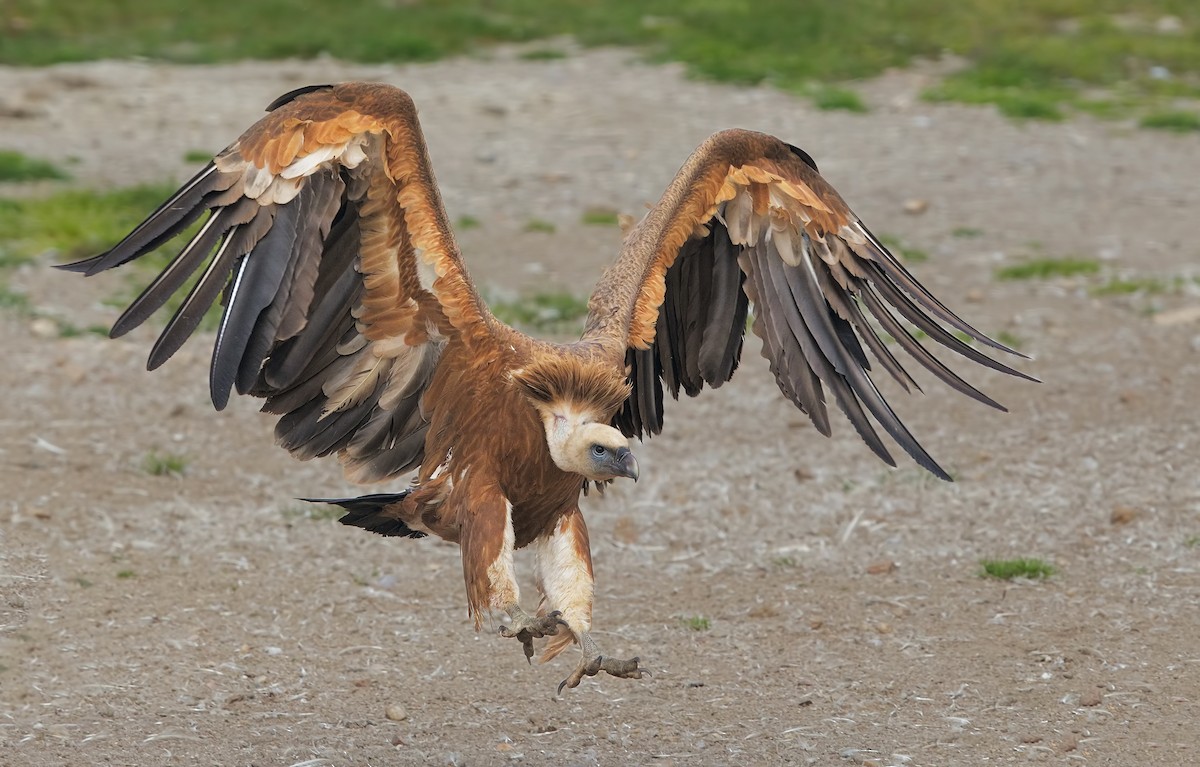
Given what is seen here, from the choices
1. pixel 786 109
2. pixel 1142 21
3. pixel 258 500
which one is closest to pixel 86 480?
pixel 258 500

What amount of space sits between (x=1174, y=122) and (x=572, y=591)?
412 inches

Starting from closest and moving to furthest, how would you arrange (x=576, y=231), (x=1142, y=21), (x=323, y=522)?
(x=323, y=522) < (x=576, y=231) < (x=1142, y=21)

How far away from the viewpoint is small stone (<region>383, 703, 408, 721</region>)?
18.2 ft

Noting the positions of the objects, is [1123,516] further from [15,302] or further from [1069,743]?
[15,302]

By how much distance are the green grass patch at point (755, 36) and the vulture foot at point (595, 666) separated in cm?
1025

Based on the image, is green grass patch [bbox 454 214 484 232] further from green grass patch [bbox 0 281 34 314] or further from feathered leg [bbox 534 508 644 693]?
feathered leg [bbox 534 508 644 693]

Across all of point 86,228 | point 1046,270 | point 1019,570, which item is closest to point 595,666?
point 1019,570

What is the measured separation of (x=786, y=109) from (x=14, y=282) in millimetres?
7228

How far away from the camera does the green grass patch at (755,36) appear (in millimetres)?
15391

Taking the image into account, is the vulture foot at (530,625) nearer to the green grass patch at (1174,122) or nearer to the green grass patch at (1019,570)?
the green grass patch at (1019,570)

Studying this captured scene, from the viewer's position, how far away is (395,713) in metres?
5.58

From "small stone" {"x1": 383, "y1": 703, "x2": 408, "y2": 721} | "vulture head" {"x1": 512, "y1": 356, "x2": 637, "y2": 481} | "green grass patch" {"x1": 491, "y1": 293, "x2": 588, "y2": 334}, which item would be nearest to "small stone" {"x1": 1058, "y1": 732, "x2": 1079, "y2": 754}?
"vulture head" {"x1": 512, "y1": 356, "x2": 637, "y2": 481}

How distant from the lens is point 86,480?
7.32 metres

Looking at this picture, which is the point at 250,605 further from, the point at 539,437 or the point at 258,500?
the point at 539,437
